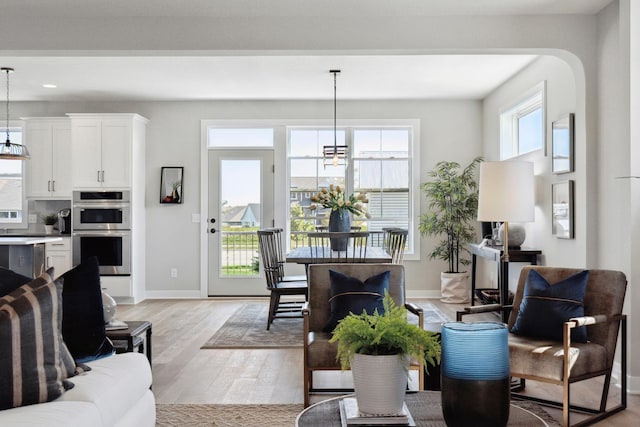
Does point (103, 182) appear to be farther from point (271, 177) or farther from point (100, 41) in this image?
point (100, 41)

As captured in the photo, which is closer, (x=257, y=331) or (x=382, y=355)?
(x=382, y=355)

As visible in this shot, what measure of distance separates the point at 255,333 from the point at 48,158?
401 cm

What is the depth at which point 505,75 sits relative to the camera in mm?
6242

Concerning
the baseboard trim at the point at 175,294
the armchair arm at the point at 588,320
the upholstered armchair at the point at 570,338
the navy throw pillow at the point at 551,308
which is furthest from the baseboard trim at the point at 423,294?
the armchair arm at the point at 588,320

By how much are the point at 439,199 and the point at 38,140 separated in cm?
522

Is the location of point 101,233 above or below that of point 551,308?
above

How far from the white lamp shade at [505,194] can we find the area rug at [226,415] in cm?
195

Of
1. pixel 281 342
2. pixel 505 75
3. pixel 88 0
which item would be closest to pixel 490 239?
pixel 505 75

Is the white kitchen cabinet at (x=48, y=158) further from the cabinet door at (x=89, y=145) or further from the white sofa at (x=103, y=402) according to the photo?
the white sofa at (x=103, y=402)

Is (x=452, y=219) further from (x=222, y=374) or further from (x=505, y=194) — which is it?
(x=222, y=374)

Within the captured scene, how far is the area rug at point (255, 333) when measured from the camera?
505 cm

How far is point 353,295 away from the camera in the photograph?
3.49 meters

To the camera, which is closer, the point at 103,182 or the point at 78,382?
the point at 78,382

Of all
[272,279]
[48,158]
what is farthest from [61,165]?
[272,279]
